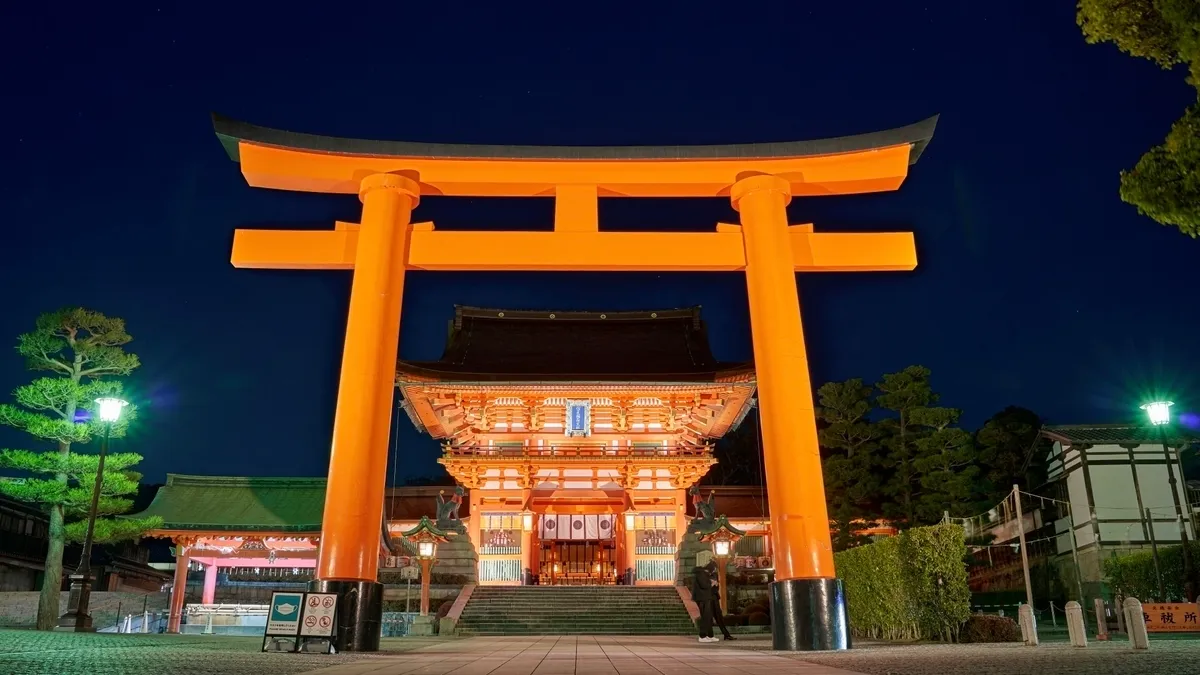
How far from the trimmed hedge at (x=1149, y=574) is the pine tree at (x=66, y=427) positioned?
2264 centimetres

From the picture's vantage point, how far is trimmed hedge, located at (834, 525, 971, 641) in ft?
35.2

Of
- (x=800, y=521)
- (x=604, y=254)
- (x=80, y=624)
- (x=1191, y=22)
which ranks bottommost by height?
(x=80, y=624)

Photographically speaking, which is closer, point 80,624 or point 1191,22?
point 1191,22

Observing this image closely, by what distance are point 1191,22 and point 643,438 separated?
67.3 feet

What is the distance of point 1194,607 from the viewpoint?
39.0ft

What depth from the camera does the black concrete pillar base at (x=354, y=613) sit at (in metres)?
8.31

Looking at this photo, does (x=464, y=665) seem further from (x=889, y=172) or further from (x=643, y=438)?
(x=643, y=438)

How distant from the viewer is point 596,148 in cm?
1046

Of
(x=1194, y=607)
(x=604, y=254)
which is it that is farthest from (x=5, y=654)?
(x=1194, y=607)

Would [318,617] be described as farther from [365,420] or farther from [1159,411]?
[1159,411]

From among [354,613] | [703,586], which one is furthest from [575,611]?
[354,613]

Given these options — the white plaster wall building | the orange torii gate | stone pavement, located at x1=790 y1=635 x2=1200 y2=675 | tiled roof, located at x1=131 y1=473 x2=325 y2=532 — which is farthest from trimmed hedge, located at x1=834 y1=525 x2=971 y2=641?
tiled roof, located at x1=131 y1=473 x2=325 y2=532

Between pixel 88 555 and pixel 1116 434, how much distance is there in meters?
27.3

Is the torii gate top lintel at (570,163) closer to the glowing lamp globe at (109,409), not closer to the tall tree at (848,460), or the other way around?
the glowing lamp globe at (109,409)
